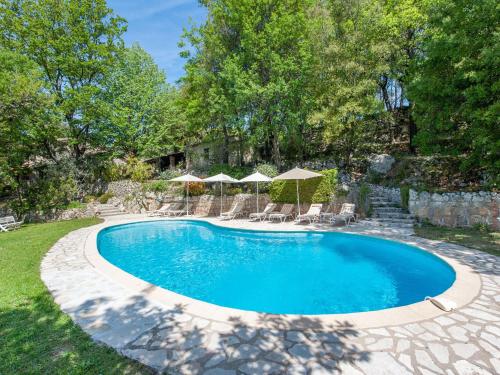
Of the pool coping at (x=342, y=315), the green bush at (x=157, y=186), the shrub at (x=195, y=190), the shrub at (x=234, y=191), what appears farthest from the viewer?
the green bush at (x=157, y=186)

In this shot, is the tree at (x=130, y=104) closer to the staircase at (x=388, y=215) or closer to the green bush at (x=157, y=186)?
the green bush at (x=157, y=186)

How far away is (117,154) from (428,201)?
23.4 meters

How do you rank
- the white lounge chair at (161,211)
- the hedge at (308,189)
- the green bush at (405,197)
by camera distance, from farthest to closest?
1. the white lounge chair at (161,211)
2. the hedge at (308,189)
3. the green bush at (405,197)

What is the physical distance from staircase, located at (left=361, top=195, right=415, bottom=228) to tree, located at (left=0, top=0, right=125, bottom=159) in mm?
21395

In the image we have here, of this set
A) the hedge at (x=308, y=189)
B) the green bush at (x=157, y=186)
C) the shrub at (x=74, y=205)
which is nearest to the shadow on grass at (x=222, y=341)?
the hedge at (x=308, y=189)

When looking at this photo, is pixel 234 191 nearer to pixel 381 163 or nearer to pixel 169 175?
pixel 169 175

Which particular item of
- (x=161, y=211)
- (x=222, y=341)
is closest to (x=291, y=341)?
(x=222, y=341)

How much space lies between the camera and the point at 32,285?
5562 millimetres

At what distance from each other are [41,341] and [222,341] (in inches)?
99.1

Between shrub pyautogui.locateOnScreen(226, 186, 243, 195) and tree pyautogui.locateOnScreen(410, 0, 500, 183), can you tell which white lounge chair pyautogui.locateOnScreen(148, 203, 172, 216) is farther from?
tree pyautogui.locateOnScreen(410, 0, 500, 183)

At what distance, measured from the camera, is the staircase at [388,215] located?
11344 millimetres

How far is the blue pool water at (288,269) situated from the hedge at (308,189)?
3.36 metres

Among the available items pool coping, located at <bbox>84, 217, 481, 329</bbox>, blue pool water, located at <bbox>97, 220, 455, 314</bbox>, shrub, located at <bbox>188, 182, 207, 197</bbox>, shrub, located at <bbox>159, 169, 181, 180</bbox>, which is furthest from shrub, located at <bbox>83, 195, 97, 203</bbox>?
pool coping, located at <bbox>84, 217, 481, 329</bbox>

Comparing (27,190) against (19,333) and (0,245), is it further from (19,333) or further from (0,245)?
(19,333)
